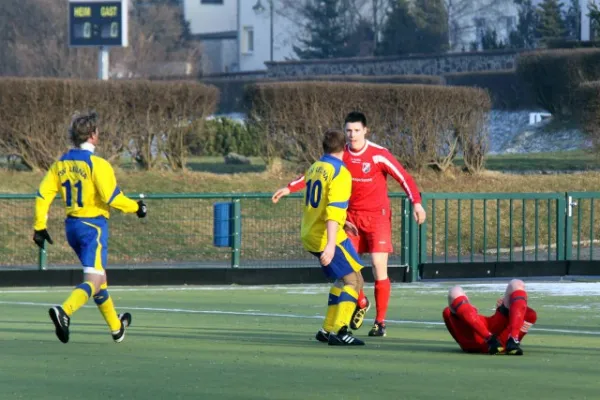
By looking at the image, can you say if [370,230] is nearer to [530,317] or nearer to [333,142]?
[333,142]

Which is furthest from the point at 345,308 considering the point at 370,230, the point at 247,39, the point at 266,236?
the point at 247,39

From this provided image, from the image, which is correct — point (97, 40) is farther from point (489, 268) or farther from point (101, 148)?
point (489, 268)

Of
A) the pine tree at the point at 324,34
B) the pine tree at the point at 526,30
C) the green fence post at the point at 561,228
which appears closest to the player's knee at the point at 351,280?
the green fence post at the point at 561,228

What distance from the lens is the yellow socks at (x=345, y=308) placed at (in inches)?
418

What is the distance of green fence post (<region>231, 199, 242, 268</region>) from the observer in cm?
1903

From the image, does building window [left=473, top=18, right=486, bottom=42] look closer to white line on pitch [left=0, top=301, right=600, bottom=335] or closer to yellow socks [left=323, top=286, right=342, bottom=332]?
white line on pitch [left=0, top=301, right=600, bottom=335]

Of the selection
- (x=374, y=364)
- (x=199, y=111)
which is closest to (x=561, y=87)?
(x=199, y=111)

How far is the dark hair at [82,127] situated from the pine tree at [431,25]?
61959 mm

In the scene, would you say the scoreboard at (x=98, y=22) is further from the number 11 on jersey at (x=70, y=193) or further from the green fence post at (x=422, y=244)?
the number 11 on jersey at (x=70, y=193)

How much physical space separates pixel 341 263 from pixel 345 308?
0.36 metres

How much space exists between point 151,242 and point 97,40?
1603 centimetres

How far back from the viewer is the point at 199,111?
1112 inches

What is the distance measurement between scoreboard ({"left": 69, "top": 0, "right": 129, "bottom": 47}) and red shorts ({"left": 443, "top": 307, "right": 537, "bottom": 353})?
2641cm

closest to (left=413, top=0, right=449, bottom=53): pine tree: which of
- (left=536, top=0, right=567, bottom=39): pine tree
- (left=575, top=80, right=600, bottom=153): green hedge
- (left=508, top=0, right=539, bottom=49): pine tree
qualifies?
(left=508, top=0, right=539, bottom=49): pine tree
